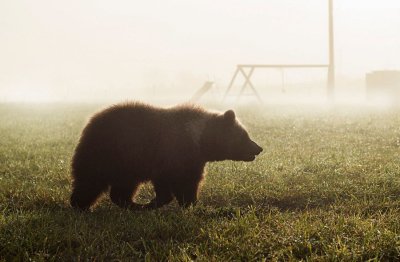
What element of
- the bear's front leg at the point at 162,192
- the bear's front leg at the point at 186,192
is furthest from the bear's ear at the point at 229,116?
the bear's front leg at the point at 162,192

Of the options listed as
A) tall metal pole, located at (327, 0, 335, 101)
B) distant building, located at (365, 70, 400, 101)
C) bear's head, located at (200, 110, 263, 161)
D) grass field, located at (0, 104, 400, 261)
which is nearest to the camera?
grass field, located at (0, 104, 400, 261)

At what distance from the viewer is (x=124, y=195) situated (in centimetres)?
571

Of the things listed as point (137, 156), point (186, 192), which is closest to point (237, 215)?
point (186, 192)

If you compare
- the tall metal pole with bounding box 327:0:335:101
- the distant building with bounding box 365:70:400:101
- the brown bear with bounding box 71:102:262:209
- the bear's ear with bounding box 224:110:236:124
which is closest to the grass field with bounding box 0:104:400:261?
the brown bear with bounding box 71:102:262:209

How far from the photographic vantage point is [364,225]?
4.52 metres

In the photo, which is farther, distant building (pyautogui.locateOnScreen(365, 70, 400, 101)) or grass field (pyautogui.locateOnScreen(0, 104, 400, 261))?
distant building (pyautogui.locateOnScreen(365, 70, 400, 101))

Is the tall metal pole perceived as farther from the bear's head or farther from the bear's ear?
the bear's ear

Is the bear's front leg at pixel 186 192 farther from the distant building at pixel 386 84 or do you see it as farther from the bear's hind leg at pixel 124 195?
the distant building at pixel 386 84

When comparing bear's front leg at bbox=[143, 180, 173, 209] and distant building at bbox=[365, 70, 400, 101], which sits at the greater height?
bear's front leg at bbox=[143, 180, 173, 209]

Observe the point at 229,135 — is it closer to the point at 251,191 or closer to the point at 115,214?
the point at 251,191

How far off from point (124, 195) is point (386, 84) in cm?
2894

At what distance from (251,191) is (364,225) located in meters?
2.08

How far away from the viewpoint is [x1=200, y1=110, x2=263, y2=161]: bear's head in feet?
19.9

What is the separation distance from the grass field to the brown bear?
253mm
